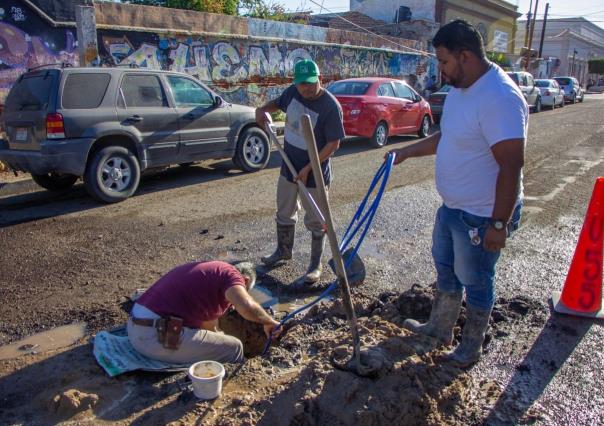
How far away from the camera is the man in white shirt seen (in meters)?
2.59

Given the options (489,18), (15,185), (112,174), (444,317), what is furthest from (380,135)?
(489,18)

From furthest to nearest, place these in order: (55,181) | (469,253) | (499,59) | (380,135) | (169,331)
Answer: (499,59) → (380,135) → (55,181) → (169,331) → (469,253)

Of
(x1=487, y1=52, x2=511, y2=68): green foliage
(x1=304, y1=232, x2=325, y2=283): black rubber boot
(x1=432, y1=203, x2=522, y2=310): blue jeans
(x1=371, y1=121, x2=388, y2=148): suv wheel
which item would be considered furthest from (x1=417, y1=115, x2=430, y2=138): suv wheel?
(x1=487, y1=52, x2=511, y2=68): green foliage

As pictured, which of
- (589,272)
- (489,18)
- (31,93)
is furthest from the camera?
(489,18)

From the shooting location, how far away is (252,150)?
Answer: 9.45 m

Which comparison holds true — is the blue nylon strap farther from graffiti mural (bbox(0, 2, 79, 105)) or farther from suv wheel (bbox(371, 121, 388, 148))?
graffiti mural (bbox(0, 2, 79, 105))

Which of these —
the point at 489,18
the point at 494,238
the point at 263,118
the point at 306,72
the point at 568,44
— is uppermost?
the point at 489,18

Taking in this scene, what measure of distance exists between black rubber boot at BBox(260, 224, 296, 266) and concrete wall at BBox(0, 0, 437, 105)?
867cm

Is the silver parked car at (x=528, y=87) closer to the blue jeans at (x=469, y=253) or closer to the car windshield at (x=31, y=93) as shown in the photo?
the car windshield at (x=31, y=93)

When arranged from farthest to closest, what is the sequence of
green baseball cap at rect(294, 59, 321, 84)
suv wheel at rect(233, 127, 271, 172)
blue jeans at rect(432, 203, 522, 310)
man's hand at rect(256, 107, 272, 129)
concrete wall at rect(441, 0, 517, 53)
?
1. concrete wall at rect(441, 0, 517, 53)
2. suv wheel at rect(233, 127, 271, 172)
3. man's hand at rect(256, 107, 272, 129)
4. green baseball cap at rect(294, 59, 321, 84)
5. blue jeans at rect(432, 203, 522, 310)

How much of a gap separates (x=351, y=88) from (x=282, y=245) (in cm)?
803

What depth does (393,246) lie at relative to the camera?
5613 millimetres

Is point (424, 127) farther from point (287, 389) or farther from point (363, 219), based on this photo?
point (287, 389)

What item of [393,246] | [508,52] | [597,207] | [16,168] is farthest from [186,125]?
[508,52]
